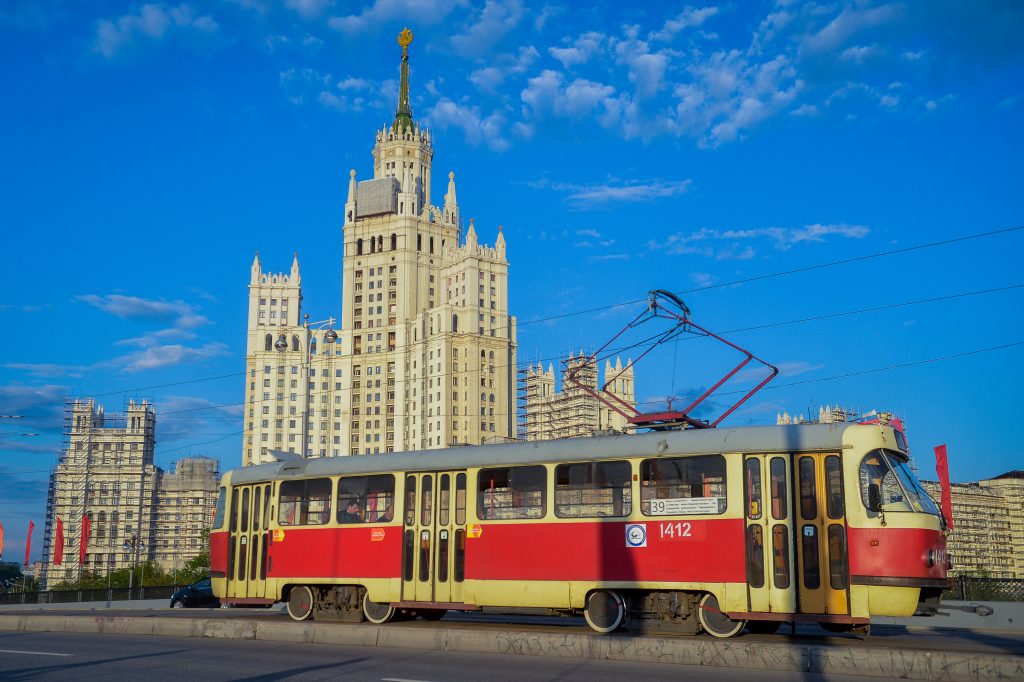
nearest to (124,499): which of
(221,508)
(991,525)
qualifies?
(991,525)

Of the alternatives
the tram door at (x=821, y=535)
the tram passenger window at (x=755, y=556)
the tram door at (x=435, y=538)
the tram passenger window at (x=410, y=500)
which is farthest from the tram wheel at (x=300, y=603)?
the tram door at (x=821, y=535)

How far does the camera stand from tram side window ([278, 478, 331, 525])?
835 inches

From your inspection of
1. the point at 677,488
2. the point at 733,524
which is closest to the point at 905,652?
the point at 733,524

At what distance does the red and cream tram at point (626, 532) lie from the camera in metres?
15.5

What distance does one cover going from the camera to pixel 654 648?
14.0 m

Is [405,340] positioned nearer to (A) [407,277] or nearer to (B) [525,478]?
(A) [407,277]

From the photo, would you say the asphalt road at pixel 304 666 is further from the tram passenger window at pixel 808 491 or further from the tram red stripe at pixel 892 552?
the tram passenger window at pixel 808 491

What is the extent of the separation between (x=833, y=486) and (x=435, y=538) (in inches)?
316

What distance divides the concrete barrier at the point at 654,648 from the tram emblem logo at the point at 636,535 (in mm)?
2103

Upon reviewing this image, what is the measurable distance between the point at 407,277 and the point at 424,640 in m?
159

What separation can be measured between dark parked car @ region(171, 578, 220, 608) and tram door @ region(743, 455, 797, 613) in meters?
25.0

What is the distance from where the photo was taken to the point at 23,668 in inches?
539

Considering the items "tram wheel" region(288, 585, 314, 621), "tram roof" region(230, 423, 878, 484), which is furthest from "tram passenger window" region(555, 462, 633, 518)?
"tram wheel" region(288, 585, 314, 621)

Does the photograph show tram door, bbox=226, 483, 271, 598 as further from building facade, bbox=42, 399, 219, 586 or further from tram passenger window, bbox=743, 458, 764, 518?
building facade, bbox=42, 399, 219, 586
